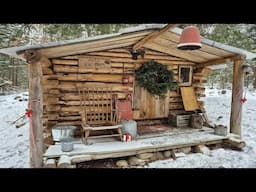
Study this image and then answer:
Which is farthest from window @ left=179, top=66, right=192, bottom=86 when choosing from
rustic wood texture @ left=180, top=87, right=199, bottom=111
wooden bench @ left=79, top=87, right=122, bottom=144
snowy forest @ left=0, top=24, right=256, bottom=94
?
wooden bench @ left=79, top=87, right=122, bottom=144

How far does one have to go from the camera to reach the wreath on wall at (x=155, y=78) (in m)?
5.32

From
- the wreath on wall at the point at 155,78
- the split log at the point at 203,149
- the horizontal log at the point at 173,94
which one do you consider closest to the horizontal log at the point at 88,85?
the wreath on wall at the point at 155,78

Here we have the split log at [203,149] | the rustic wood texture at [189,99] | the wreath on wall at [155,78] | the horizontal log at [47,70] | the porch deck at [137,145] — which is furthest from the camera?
the rustic wood texture at [189,99]

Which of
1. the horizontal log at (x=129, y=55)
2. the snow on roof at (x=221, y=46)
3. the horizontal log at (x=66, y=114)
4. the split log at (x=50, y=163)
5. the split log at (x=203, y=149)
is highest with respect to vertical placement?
the snow on roof at (x=221, y=46)

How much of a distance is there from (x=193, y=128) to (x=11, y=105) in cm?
1038

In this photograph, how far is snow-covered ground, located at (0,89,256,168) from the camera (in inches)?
154

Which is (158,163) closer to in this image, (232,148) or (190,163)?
(190,163)

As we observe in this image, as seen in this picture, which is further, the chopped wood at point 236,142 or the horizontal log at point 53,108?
the horizontal log at point 53,108

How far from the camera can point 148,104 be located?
5.68 meters

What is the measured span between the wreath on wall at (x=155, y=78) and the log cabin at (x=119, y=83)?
0.63ft

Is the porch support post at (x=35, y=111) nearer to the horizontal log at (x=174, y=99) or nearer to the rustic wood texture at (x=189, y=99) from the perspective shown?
the horizontal log at (x=174, y=99)

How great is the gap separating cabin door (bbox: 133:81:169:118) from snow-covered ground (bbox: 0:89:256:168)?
173 cm
